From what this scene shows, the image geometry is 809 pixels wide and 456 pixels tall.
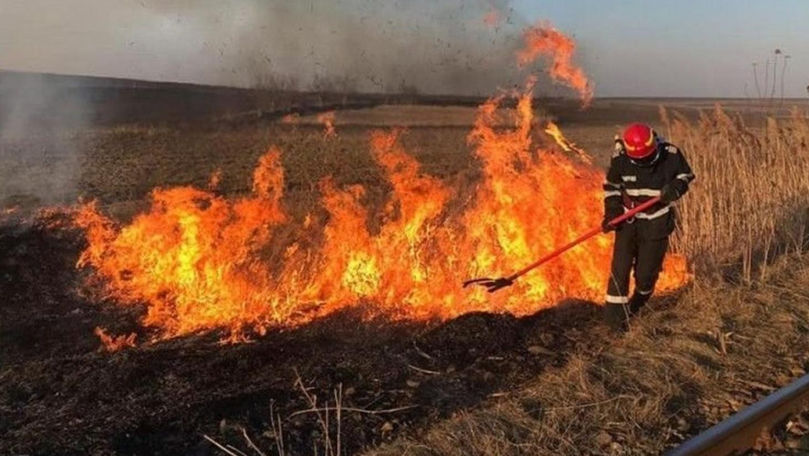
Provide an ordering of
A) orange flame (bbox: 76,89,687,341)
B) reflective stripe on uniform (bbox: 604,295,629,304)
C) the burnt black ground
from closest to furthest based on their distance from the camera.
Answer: the burnt black ground < reflective stripe on uniform (bbox: 604,295,629,304) < orange flame (bbox: 76,89,687,341)

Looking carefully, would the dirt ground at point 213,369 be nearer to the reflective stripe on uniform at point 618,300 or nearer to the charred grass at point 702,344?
the reflective stripe on uniform at point 618,300

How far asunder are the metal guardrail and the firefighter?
203cm

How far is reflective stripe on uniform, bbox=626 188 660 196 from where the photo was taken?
6.80 meters

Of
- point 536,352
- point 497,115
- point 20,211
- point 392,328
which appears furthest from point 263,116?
point 536,352

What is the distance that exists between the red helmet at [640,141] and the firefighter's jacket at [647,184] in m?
0.17

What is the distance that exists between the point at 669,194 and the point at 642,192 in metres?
0.38

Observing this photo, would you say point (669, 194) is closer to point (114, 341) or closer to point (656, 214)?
point (656, 214)

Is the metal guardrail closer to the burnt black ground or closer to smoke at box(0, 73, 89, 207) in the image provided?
the burnt black ground

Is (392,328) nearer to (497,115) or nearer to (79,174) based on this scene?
(497,115)

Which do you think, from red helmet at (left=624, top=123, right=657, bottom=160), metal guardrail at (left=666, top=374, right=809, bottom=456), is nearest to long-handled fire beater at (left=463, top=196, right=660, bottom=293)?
red helmet at (left=624, top=123, right=657, bottom=160)

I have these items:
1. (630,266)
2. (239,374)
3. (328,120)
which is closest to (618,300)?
(630,266)

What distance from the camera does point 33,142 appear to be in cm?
1568

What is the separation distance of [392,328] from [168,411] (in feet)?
7.86

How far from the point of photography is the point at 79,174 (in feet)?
49.9
